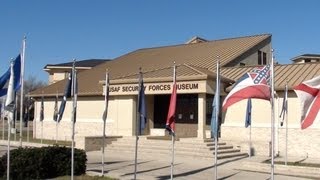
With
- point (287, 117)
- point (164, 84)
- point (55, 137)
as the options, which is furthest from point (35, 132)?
point (287, 117)

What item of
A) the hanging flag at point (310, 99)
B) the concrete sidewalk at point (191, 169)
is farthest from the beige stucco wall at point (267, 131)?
the hanging flag at point (310, 99)

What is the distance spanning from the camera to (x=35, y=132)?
1665 inches

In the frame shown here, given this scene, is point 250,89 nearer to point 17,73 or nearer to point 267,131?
point 17,73

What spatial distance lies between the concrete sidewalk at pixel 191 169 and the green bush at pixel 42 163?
36.5 inches

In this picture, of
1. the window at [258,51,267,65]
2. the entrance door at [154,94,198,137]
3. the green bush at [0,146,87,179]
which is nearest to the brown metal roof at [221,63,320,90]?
the entrance door at [154,94,198,137]

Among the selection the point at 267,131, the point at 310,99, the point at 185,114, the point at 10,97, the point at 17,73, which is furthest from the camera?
the point at 185,114

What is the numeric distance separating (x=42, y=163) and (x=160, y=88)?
13495 mm

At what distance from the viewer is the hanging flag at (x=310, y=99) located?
11.4 meters

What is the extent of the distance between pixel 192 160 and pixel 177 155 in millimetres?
1606

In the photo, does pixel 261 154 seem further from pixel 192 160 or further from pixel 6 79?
pixel 6 79

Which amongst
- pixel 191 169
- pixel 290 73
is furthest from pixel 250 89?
pixel 290 73

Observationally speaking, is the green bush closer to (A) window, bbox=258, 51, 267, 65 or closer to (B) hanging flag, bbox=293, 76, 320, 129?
(B) hanging flag, bbox=293, 76, 320, 129

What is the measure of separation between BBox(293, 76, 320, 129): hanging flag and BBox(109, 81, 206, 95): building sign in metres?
17.6

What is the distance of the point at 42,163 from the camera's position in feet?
59.7
